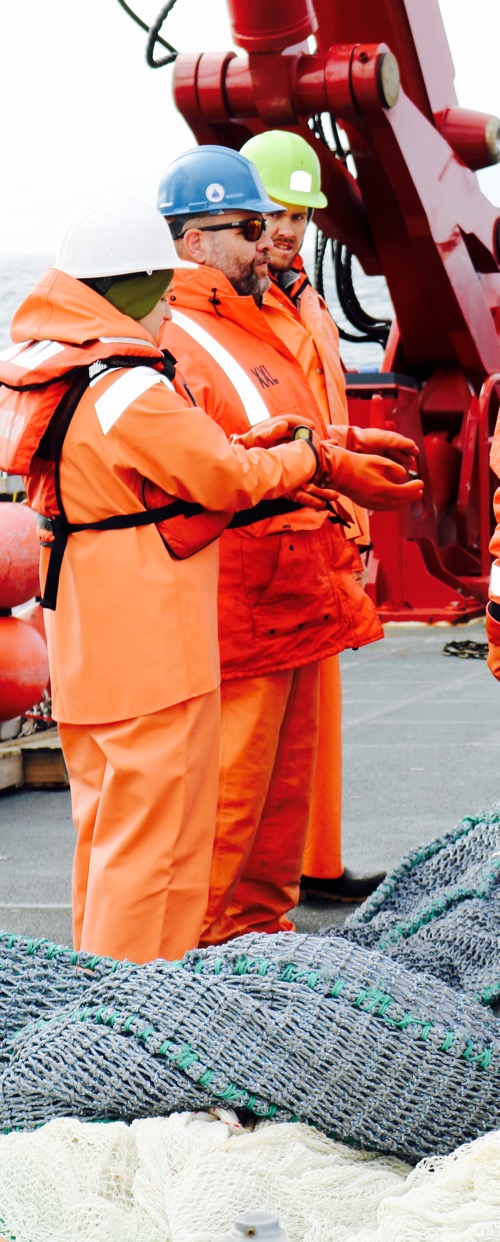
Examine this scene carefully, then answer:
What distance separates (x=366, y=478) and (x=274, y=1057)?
5.65 ft

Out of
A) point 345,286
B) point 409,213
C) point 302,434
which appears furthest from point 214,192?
point 345,286

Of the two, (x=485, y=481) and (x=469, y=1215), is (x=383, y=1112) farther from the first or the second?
(x=485, y=481)

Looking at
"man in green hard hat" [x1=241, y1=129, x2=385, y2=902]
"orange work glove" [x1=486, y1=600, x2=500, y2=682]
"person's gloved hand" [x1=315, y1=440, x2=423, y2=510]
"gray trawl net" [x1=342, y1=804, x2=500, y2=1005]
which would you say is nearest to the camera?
"gray trawl net" [x1=342, y1=804, x2=500, y2=1005]

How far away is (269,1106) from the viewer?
2.14m

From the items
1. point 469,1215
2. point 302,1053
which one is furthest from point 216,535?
point 469,1215

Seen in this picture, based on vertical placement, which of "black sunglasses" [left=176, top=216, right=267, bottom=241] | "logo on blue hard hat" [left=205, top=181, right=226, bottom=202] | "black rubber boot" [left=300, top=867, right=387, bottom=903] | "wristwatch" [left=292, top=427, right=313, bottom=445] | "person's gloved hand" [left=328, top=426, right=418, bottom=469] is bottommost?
"black rubber boot" [left=300, top=867, right=387, bottom=903]

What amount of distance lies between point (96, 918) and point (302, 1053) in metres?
1.00

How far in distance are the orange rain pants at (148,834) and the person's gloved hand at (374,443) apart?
3.27 ft

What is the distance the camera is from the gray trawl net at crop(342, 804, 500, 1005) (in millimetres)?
2947

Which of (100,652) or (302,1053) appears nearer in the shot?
(302,1053)

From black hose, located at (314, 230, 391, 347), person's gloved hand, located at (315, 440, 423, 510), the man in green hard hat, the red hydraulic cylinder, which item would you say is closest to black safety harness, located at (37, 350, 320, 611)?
person's gloved hand, located at (315, 440, 423, 510)

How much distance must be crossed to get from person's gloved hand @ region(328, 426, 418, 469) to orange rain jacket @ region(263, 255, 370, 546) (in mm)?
350

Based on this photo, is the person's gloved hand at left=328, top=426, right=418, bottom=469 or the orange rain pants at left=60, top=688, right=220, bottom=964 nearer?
the orange rain pants at left=60, top=688, right=220, bottom=964

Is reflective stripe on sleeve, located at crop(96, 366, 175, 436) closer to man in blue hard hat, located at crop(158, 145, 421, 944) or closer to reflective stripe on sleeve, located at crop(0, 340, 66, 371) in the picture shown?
reflective stripe on sleeve, located at crop(0, 340, 66, 371)
